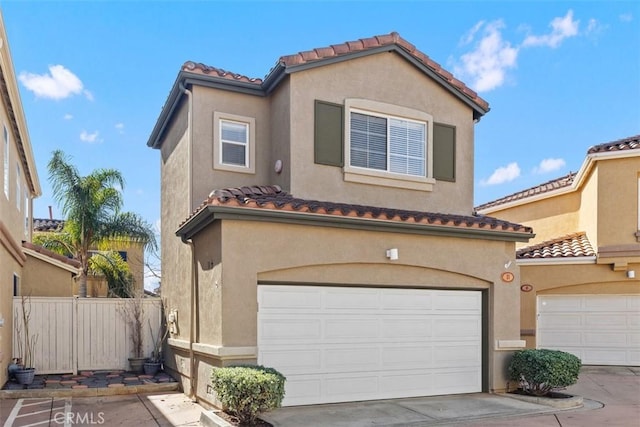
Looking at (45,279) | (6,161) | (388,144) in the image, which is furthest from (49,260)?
(388,144)

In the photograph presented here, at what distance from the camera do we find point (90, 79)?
53.4 ft

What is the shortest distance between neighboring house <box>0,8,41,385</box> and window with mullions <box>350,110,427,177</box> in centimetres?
706

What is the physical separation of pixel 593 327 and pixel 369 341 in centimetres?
862

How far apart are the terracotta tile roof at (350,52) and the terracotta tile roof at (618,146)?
452 cm

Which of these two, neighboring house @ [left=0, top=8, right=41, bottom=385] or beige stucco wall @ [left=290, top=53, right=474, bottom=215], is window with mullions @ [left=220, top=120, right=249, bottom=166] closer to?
beige stucco wall @ [left=290, top=53, right=474, bottom=215]

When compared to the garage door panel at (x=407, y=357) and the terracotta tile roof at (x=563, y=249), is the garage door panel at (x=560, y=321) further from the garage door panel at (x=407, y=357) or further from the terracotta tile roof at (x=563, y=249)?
the garage door panel at (x=407, y=357)

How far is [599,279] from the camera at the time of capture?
1591 centimetres

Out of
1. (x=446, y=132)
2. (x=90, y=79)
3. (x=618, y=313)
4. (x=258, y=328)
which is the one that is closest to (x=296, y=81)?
(x=446, y=132)

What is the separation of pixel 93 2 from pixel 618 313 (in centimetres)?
1595

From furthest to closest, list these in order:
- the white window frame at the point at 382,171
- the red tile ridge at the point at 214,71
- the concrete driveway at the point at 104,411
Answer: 1. the red tile ridge at the point at 214,71
2. the white window frame at the point at 382,171
3. the concrete driveway at the point at 104,411

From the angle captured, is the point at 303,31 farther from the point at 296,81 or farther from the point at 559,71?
the point at 559,71

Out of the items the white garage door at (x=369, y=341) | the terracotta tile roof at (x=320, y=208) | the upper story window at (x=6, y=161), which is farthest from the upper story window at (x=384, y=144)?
the upper story window at (x=6, y=161)

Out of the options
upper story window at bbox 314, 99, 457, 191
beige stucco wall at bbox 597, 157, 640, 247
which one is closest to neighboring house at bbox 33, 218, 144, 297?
upper story window at bbox 314, 99, 457, 191

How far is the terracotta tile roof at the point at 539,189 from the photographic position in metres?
19.0
